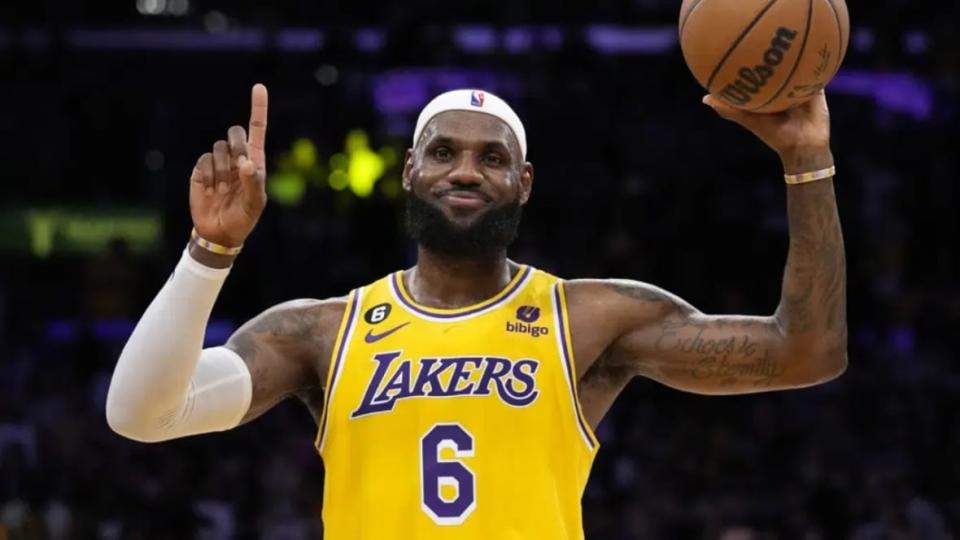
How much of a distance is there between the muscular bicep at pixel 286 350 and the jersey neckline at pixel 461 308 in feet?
0.62

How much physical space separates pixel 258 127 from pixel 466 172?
0.69 meters

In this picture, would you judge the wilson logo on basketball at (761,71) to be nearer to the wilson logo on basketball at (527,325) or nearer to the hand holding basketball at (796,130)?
the hand holding basketball at (796,130)

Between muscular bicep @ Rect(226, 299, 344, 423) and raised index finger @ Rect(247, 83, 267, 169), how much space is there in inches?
26.3

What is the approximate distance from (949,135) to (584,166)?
11.5 ft

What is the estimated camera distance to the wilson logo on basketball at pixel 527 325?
443 cm

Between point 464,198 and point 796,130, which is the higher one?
point 796,130

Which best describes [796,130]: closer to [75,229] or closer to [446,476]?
[446,476]

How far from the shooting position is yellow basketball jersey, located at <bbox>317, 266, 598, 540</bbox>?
4.18 meters

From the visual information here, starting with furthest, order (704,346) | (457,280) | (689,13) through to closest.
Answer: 1. (457,280)
2. (704,346)
3. (689,13)

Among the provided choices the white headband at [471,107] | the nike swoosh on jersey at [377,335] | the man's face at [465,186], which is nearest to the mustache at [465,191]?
the man's face at [465,186]

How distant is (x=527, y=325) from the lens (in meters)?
4.45

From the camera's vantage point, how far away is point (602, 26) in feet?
47.1

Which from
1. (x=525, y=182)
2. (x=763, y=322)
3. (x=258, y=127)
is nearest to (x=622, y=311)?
(x=763, y=322)

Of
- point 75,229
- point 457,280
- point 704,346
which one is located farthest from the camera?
point 75,229
